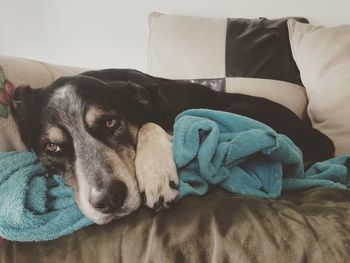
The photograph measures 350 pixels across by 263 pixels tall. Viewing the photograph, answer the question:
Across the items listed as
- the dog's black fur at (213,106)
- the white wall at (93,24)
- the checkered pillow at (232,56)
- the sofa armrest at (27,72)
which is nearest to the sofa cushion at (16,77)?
the sofa armrest at (27,72)

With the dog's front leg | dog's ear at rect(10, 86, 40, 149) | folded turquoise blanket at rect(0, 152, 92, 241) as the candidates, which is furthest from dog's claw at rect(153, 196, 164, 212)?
dog's ear at rect(10, 86, 40, 149)

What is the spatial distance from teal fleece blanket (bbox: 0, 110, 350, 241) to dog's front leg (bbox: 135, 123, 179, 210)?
0.08 feet

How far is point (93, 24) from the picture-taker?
2230 mm

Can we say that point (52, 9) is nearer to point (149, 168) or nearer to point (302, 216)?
point (149, 168)

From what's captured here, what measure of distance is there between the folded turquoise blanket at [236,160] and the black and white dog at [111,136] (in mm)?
48

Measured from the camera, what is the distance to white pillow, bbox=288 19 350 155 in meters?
1.37

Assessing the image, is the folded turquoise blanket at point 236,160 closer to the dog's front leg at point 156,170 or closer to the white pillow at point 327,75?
the dog's front leg at point 156,170

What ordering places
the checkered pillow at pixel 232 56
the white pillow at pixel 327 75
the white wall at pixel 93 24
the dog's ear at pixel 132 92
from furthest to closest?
the white wall at pixel 93 24 < the checkered pillow at pixel 232 56 < the white pillow at pixel 327 75 < the dog's ear at pixel 132 92

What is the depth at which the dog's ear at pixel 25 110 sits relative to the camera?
1098 mm

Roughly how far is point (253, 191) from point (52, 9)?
1.98 meters

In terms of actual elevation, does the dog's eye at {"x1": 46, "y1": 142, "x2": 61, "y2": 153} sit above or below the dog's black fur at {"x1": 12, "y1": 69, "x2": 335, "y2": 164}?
below

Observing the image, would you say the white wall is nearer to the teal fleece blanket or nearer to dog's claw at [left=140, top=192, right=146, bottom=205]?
the teal fleece blanket

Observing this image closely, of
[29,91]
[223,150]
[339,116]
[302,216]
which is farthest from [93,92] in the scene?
[339,116]

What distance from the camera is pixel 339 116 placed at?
1387 millimetres
